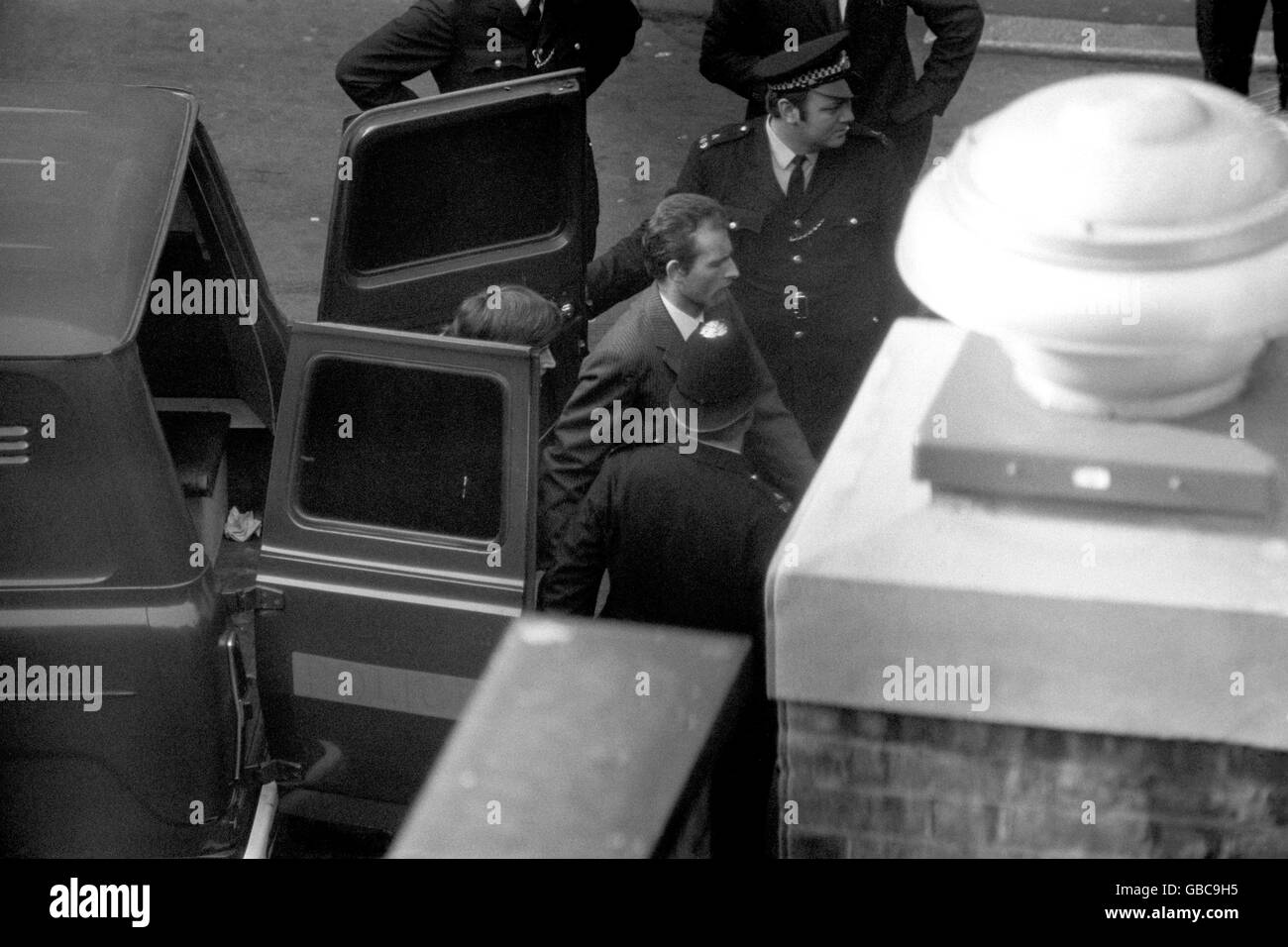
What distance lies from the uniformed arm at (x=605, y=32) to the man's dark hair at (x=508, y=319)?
204cm

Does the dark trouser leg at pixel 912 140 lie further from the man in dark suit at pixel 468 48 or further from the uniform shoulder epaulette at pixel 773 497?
the uniform shoulder epaulette at pixel 773 497

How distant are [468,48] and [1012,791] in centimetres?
456

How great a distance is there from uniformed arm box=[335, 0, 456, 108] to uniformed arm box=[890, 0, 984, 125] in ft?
5.53

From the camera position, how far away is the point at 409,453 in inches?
162

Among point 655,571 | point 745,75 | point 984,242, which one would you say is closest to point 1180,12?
point 745,75

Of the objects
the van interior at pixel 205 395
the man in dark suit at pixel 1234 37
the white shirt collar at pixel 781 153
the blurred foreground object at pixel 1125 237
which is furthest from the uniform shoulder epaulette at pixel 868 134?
the blurred foreground object at pixel 1125 237

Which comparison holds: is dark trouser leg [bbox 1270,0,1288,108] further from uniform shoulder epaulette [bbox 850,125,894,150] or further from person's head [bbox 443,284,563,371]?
person's head [bbox 443,284,563,371]

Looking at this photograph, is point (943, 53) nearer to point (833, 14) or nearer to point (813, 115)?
point (833, 14)

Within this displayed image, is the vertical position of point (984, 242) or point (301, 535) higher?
point (984, 242)

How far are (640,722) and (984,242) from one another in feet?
2.16

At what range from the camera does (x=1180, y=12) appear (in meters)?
10.3

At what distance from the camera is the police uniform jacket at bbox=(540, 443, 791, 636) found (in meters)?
3.81
